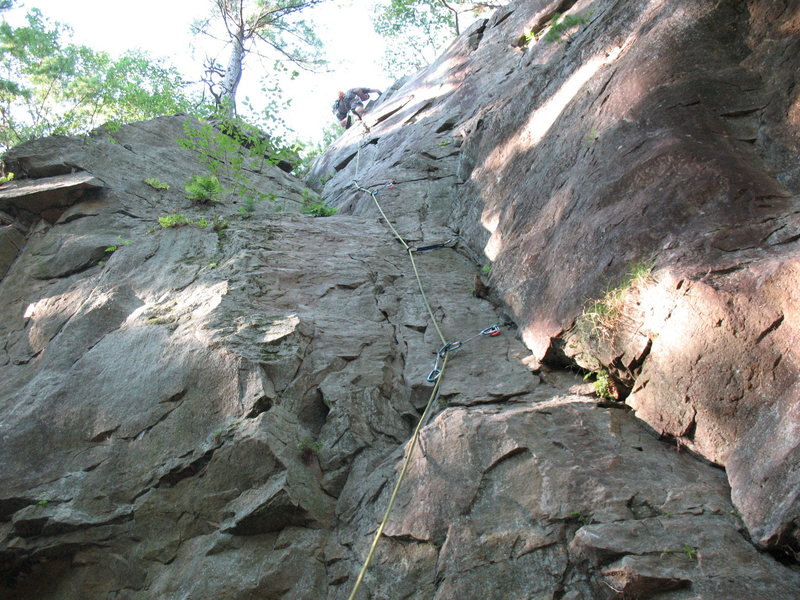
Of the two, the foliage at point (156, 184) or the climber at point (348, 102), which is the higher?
the climber at point (348, 102)

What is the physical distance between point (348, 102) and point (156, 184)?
10.3 meters

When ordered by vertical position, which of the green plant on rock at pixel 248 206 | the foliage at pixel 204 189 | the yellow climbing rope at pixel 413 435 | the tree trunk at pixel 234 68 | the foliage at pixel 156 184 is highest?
the tree trunk at pixel 234 68

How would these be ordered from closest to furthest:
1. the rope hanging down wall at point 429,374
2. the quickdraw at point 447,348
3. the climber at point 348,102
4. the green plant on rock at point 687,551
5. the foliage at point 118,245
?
the green plant on rock at point 687,551
the rope hanging down wall at point 429,374
the quickdraw at point 447,348
the foliage at point 118,245
the climber at point 348,102

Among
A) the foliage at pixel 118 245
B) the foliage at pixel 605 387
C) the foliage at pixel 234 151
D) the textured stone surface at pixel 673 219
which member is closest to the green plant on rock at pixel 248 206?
the foliage at pixel 234 151

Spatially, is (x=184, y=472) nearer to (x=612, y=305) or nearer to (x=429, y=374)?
(x=429, y=374)

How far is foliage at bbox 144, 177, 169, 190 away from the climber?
9.82 metres

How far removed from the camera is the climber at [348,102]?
19.0 metres

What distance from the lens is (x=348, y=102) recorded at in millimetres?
19062

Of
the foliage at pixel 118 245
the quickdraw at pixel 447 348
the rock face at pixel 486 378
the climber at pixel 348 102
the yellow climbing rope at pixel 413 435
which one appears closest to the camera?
the rock face at pixel 486 378

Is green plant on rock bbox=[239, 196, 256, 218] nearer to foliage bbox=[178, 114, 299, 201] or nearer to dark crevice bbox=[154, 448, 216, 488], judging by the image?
foliage bbox=[178, 114, 299, 201]

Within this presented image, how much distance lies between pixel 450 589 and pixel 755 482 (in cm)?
190

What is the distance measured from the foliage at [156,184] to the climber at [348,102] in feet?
32.2

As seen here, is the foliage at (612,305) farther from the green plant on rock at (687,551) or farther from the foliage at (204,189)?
the foliage at (204,189)

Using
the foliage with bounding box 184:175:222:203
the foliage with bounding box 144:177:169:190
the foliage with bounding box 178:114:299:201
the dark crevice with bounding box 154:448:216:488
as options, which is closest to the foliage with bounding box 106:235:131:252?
the foliage with bounding box 184:175:222:203
